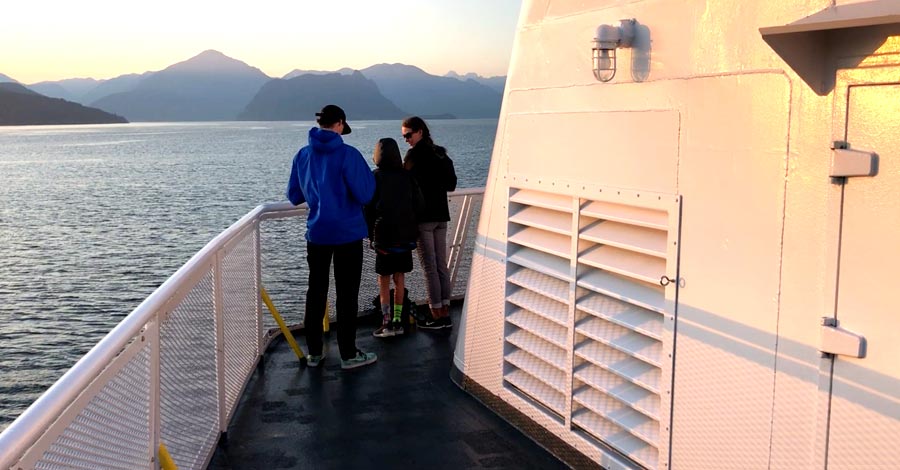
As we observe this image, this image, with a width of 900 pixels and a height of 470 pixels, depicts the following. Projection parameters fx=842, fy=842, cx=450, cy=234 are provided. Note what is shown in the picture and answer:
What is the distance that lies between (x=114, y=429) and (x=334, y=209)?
9.27 ft

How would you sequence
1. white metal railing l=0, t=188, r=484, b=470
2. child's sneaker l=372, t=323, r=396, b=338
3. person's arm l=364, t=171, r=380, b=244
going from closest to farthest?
white metal railing l=0, t=188, r=484, b=470, person's arm l=364, t=171, r=380, b=244, child's sneaker l=372, t=323, r=396, b=338

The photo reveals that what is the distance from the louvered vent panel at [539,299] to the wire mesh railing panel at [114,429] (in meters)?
2.08

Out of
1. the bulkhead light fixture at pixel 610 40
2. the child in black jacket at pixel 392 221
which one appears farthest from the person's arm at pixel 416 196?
the bulkhead light fixture at pixel 610 40

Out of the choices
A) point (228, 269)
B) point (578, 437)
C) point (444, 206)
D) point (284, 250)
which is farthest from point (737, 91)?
point (284, 250)

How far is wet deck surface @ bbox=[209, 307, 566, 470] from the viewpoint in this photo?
4.45m

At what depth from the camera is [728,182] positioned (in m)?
3.30

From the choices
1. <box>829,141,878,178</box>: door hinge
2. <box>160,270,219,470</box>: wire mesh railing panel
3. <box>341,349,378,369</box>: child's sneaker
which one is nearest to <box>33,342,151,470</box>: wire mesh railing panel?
<box>160,270,219,470</box>: wire mesh railing panel

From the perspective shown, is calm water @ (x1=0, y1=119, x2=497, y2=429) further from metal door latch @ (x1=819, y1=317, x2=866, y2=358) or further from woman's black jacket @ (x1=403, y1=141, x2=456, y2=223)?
metal door latch @ (x1=819, y1=317, x2=866, y2=358)

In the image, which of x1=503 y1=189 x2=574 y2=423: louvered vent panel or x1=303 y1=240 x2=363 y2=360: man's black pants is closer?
x1=503 y1=189 x2=574 y2=423: louvered vent panel

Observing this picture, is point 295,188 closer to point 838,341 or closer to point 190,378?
point 190,378

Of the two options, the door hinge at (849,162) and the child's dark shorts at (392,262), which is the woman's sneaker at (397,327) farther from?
the door hinge at (849,162)

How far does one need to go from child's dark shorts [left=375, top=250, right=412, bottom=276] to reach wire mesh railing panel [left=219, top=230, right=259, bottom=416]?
99cm

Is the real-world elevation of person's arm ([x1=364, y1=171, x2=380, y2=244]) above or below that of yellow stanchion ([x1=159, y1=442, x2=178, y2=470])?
above

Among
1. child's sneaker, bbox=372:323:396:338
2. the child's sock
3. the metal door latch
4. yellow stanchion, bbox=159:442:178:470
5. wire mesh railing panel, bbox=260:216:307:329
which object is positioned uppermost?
the metal door latch
